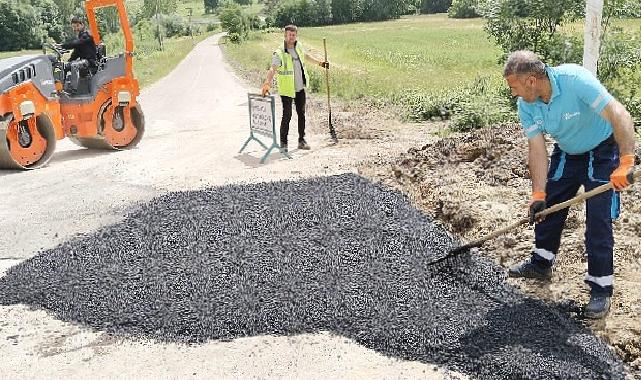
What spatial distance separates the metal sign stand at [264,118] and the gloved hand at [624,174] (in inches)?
223

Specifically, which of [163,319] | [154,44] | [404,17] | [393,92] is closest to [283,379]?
[163,319]

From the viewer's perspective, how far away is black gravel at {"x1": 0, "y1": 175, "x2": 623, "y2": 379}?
3664 mm

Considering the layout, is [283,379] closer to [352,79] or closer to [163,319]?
[163,319]

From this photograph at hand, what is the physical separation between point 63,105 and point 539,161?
7.51 m

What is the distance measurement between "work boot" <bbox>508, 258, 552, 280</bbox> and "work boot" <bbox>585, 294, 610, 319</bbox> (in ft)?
1.69

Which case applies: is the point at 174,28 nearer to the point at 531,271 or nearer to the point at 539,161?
the point at 531,271

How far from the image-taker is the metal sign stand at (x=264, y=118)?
880cm

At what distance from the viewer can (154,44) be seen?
5422cm

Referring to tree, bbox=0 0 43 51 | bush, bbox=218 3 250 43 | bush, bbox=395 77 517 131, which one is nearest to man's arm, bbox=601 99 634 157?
bush, bbox=395 77 517 131

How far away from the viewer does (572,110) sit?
3785 mm

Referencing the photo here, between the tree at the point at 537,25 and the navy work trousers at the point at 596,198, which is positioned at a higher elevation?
the tree at the point at 537,25

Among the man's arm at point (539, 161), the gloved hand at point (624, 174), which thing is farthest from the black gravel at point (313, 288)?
the gloved hand at point (624, 174)

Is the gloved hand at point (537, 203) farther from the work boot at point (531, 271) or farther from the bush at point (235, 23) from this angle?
the bush at point (235, 23)

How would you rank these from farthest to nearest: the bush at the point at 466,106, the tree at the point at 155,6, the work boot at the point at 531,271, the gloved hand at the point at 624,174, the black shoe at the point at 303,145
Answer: the tree at the point at 155,6 < the bush at the point at 466,106 < the black shoe at the point at 303,145 < the work boot at the point at 531,271 < the gloved hand at the point at 624,174
